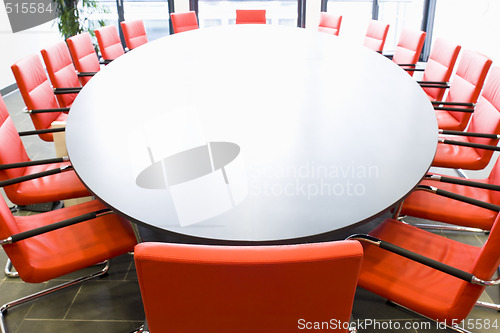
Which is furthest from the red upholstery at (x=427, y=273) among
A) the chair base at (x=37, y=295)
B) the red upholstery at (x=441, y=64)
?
the red upholstery at (x=441, y=64)

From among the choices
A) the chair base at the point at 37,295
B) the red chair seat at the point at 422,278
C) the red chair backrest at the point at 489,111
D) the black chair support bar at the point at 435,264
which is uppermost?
the red chair backrest at the point at 489,111

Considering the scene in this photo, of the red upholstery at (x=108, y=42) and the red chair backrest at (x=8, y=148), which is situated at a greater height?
the red upholstery at (x=108, y=42)

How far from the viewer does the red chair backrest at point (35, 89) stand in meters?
2.34

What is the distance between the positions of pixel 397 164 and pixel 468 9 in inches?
172

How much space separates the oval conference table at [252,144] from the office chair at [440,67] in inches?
16.2

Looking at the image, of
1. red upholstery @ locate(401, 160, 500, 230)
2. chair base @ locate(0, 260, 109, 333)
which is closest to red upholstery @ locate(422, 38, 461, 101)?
red upholstery @ locate(401, 160, 500, 230)

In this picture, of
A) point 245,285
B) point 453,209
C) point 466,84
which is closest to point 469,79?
point 466,84

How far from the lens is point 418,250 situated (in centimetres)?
165

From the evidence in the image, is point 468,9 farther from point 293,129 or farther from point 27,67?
point 27,67

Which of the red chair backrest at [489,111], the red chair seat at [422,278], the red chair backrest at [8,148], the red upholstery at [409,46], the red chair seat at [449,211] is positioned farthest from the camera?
the red upholstery at [409,46]

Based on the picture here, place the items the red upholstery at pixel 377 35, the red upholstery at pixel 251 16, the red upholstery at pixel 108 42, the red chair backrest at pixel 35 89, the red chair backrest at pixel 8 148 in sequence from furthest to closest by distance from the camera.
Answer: the red upholstery at pixel 251 16 → the red upholstery at pixel 377 35 → the red upholstery at pixel 108 42 → the red chair backrest at pixel 35 89 → the red chair backrest at pixel 8 148

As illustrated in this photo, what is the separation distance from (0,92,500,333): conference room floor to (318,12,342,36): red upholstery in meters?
3.54

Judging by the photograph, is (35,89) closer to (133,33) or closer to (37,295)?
(37,295)

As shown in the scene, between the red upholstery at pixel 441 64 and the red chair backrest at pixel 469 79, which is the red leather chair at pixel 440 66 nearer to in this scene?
the red upholstery at pixel 441 64
